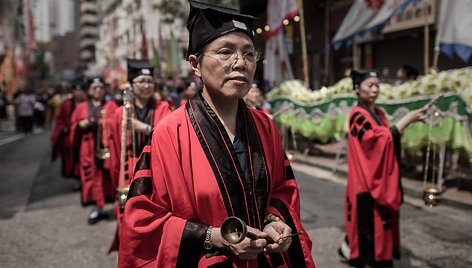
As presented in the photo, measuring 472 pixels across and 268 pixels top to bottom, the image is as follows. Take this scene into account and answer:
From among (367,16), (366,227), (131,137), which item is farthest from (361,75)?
(367,16)

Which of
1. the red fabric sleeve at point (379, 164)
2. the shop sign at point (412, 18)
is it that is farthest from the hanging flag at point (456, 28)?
the shop sign at point (412, 18)

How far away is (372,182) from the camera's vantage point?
4.37 meters

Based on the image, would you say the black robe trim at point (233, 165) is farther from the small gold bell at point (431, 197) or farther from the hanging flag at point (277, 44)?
the hanging flag at point (277, 44)

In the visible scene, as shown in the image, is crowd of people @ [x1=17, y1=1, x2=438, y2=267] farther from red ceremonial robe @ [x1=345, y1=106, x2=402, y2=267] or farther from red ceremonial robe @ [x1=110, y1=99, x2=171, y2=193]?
red ceremonial robe @ [x1=110, y1=99, x2=171, y2=193]

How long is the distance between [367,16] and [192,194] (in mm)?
9283

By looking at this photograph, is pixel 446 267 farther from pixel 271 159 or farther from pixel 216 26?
pixel 216 26

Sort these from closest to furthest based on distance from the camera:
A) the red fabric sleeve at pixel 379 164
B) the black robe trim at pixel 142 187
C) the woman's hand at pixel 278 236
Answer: the woman's hand at pixel 278 236 → the black robe trim at pixel 142 187 → the red fabric sleeve at pixel 379 164

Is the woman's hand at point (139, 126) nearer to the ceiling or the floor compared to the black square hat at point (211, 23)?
nearer to the floor

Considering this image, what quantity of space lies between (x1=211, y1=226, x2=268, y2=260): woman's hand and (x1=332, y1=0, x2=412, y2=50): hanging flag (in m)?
8.16

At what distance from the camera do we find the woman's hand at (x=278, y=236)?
6.80 feet

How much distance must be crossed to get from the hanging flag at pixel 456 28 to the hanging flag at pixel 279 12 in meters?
4.93

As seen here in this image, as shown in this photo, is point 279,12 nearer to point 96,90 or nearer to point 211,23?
point 96,90

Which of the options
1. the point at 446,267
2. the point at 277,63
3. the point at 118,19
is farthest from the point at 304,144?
the point at 118,19

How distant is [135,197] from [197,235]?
0.35m
